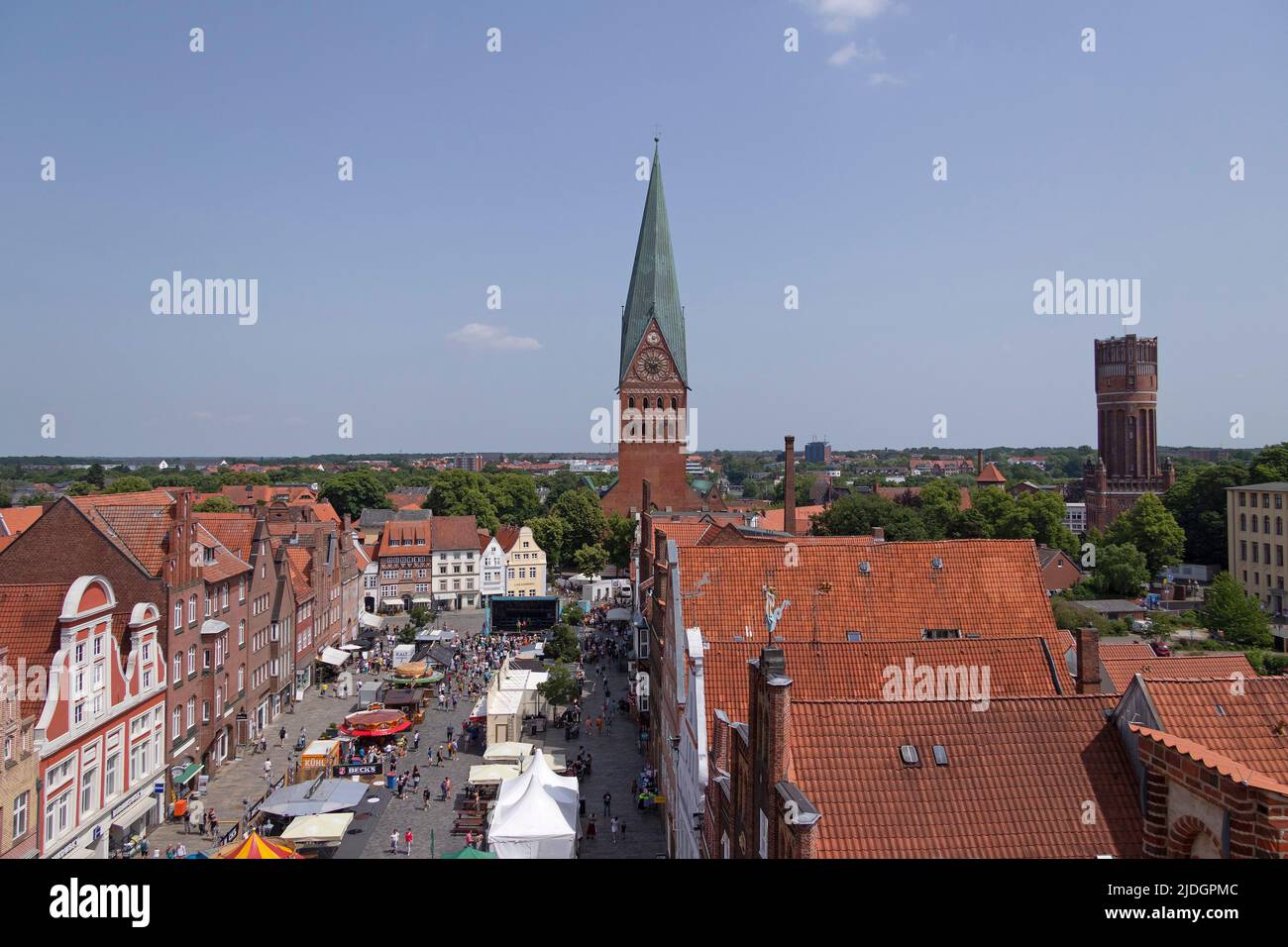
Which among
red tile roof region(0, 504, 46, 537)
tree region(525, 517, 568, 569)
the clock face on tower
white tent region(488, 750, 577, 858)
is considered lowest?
white tent region(488, 750, 577, 858)

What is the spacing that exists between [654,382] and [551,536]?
18938mm

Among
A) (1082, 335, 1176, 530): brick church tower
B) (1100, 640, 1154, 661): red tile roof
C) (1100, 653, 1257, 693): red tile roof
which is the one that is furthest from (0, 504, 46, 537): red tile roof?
(1082, 335, 1176, 530): brick church tower

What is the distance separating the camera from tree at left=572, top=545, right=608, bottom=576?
8031 centimetres

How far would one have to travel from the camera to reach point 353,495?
10888 cm

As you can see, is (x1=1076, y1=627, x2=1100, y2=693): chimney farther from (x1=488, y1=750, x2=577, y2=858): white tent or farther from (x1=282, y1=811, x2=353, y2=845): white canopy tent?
(x1=282, y1=811, x2=353, y2=845): white canopy tent

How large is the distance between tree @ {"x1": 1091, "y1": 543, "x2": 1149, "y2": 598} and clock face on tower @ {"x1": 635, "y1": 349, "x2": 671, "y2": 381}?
1673 inches

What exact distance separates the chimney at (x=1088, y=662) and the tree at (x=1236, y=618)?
39.0 metres

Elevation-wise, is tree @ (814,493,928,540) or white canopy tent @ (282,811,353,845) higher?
tree @ (814,493,928,540)

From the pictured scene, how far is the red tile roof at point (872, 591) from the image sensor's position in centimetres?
2386

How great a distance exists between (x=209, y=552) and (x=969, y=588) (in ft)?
82.4

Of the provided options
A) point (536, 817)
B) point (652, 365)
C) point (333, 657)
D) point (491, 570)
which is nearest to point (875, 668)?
point (536, 817)

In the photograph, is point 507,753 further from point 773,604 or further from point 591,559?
point 591,559

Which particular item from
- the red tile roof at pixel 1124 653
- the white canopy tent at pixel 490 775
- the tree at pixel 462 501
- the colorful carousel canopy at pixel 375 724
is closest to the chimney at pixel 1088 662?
the red tile roof at pixel 1124 653
